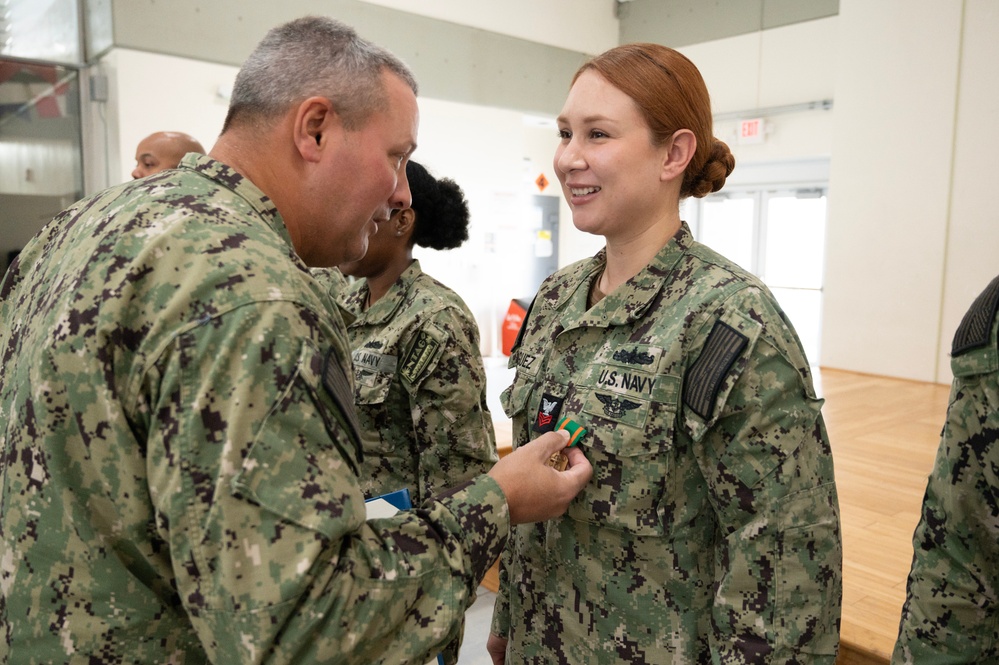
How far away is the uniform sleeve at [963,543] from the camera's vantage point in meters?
1.06

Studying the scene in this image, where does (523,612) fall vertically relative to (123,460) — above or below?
below

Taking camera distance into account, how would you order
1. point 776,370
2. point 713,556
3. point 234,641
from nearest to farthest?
point 234,641, point 776,370, point 713,556

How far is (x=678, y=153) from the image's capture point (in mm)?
1424

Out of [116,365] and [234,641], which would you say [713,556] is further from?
[116,365]

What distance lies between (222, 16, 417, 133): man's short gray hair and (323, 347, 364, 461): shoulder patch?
37cm

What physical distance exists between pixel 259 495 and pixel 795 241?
8142 millimetres

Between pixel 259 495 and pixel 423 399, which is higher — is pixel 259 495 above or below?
above

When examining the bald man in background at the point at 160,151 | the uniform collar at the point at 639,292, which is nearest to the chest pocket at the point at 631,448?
the uniform collar at the point at 639,292

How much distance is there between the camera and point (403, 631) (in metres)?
0.90

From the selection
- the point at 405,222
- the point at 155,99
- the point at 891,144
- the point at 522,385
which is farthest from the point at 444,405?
the point at 891,144

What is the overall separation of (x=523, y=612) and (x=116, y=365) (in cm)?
99

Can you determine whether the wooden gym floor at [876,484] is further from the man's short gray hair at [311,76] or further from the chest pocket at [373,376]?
the man's short gray hair at [311,76]

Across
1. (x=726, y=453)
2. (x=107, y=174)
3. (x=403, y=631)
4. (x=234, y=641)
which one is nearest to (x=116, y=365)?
(x=234, y=641)

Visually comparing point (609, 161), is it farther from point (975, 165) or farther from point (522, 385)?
point (975, 165)
